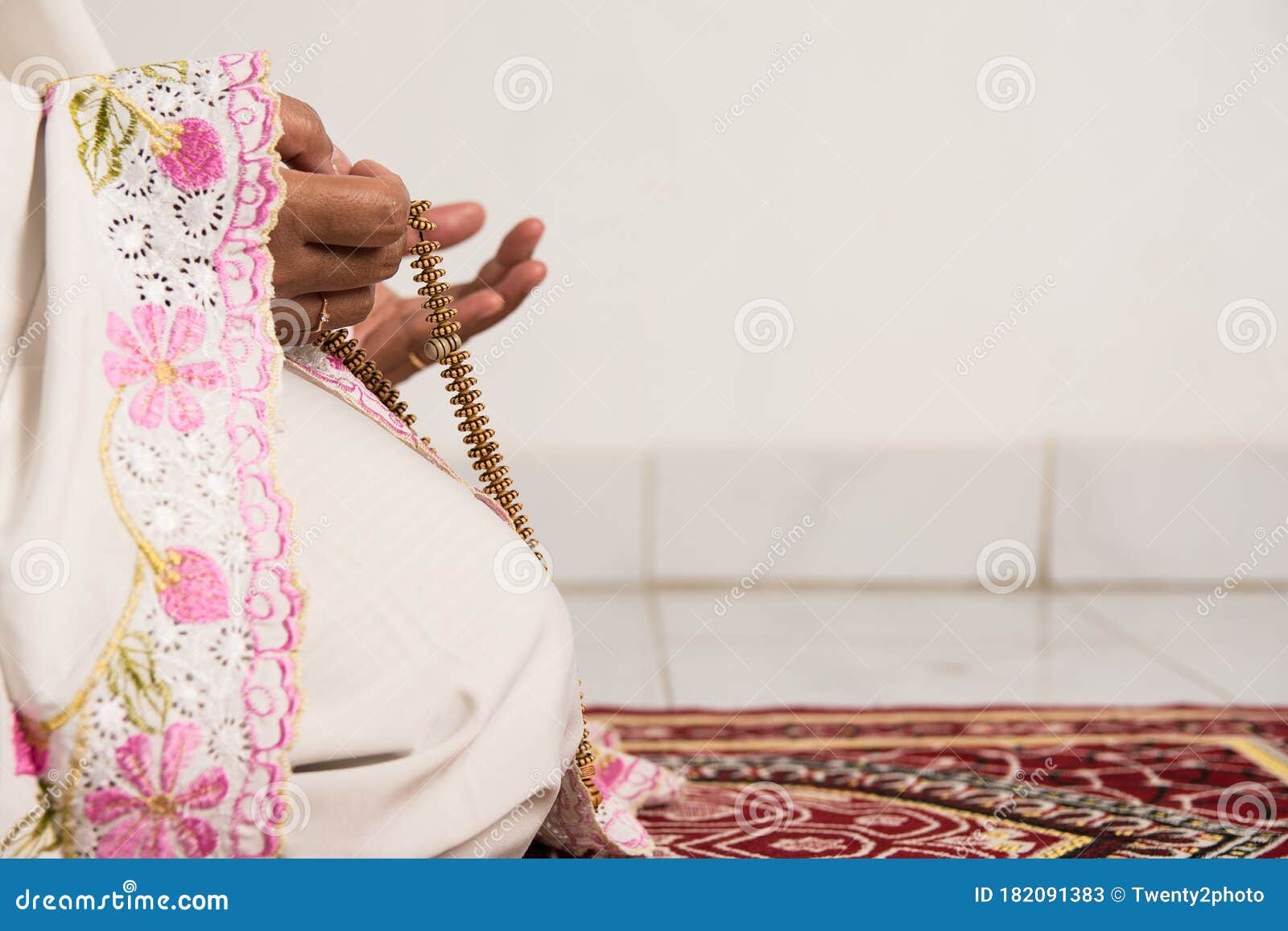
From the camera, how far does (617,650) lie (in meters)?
2.39

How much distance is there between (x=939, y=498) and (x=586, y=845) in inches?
85.7

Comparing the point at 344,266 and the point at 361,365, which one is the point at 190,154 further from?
the point at 361,365

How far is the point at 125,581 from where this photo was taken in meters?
0.68

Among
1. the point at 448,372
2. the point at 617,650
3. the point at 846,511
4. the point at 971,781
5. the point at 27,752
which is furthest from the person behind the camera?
the point at 846,511

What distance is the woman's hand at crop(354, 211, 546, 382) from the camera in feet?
4.02

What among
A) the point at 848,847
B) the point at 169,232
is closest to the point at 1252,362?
the point at 848,847

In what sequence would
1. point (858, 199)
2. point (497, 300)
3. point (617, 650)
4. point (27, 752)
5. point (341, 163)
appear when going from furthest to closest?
1. point (858, 199)
2. point (617, 650)
3. point (497, 300)
4. point (341, 163)
5. point (27, 752)

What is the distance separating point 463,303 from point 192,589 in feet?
1.80

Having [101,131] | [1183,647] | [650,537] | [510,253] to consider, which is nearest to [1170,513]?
[1183,647]

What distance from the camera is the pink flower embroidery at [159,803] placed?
666 millimetres

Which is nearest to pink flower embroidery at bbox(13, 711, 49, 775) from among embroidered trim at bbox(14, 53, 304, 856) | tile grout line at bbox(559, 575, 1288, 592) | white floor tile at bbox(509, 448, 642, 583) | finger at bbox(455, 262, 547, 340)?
embroidered trim at bbox(14, 53, 304, 856)

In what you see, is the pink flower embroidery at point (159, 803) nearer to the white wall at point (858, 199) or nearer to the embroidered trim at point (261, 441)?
the embroidered trim at point (261, 441)

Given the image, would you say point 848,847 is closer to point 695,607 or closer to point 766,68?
point 695,607

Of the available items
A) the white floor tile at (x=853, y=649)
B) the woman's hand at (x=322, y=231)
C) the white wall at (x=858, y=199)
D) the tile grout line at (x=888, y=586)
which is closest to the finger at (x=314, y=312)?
the woman's hand at (x=322, y=231)
